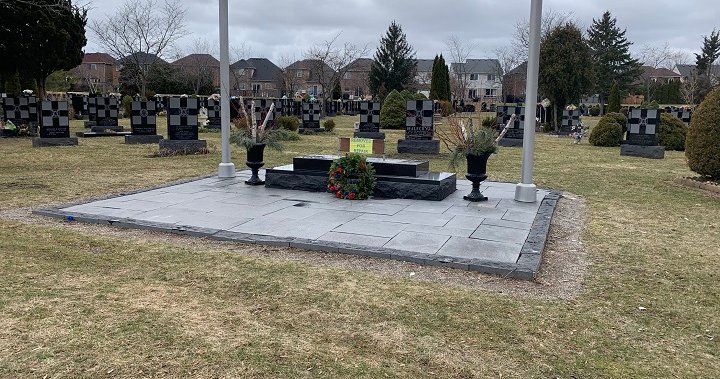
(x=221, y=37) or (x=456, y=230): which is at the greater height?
(x=221, y=37)

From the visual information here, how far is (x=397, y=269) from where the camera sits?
4961mm

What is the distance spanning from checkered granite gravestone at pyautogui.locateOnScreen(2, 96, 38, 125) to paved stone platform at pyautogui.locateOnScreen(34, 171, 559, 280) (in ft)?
47.4

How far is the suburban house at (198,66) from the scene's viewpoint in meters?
53.1

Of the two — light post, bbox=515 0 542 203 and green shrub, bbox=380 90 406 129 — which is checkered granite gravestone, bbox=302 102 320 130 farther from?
light post, bbox=515 0 542 203

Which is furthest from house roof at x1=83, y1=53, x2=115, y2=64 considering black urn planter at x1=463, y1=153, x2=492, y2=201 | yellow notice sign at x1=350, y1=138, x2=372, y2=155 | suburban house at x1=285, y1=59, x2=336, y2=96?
black urn planter at x1=463, y1=153, x2=492, y2=201

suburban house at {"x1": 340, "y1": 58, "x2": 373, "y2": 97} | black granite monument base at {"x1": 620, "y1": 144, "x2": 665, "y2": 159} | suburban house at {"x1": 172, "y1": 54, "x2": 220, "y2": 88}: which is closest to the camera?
black granite monument base at {"x1": 620, "y1": 144, "x2": 665, "y2": 159}

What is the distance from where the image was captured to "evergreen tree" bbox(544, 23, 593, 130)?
85.7 ft

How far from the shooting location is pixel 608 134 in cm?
1891

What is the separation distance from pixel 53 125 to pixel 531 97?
46.8 feet

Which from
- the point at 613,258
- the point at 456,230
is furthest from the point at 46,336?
the point at 613,258

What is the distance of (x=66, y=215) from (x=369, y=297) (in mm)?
4394

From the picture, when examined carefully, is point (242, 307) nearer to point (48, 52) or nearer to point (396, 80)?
point (48, 52)

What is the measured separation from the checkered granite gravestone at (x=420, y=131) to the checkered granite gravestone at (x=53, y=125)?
32.5ft

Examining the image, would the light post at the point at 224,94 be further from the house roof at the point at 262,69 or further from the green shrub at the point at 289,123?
the house roof at the point at 262,69
